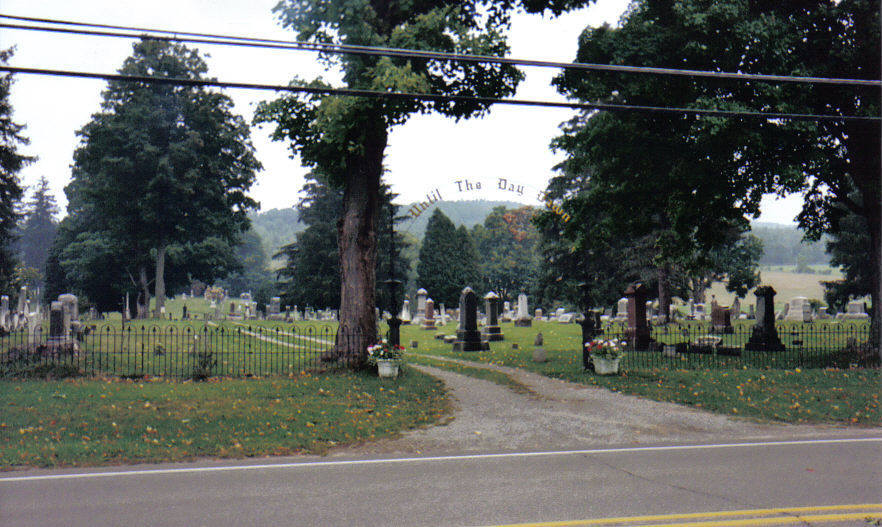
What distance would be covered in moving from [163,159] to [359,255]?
28.4m

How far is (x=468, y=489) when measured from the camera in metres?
6.91

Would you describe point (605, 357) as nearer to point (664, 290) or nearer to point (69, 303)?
point (69, 303)

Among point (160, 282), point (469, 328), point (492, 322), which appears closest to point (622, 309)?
point (492, 322)

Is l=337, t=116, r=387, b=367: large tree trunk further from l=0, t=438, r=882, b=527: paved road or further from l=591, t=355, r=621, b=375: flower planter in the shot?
l=0, t=438, r=882, b=527: paved road

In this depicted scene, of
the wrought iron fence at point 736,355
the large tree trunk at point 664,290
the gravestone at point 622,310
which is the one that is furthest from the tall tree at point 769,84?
the gravestone at point 622,310

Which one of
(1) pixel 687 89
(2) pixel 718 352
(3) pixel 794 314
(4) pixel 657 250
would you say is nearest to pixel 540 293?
(4) pixel 657 250

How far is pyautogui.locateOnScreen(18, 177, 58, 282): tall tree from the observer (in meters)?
107

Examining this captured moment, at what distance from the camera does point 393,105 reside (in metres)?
15.1

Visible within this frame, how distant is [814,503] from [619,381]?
31.5 ft

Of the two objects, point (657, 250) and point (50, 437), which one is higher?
point (657, 250)

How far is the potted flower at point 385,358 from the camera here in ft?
52.4

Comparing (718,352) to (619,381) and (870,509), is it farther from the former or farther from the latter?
(870,509)

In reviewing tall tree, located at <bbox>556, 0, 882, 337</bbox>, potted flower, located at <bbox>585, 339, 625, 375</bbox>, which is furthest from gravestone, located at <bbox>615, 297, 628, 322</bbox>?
potted flower, located at <bbox>585, 339, 625, 375</bbox>

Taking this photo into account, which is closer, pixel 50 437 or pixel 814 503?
pixel 814 503
